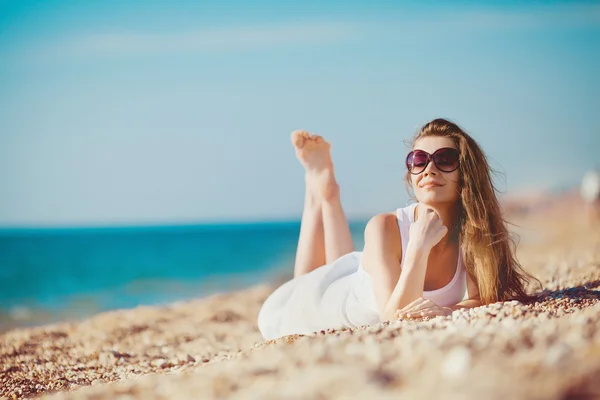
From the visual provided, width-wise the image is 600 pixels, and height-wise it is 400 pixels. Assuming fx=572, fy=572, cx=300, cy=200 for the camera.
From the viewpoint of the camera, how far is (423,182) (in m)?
3.81

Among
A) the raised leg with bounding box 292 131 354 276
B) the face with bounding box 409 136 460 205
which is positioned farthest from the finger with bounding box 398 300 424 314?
the raised leg with bounding box 292 131 354 276

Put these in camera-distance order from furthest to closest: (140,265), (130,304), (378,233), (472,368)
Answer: (140,265) < (130,304) < (378,233) < (472,368)

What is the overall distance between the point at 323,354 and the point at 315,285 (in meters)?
2.55

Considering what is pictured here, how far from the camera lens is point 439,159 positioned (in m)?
3.80

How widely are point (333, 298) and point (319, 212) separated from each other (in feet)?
3.00

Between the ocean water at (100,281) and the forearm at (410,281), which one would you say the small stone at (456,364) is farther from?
the ocean water at (100,281)

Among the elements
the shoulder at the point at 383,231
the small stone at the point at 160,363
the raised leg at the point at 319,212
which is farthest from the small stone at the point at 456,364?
the raised leg at the point at 319,212

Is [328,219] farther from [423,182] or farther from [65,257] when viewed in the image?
[65,257]

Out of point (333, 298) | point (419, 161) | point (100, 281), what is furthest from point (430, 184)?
point (100, 281)

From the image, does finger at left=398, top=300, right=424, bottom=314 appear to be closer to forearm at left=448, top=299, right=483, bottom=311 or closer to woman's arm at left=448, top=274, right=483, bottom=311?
forearm at left=448, top=299, right=483, bottom=311

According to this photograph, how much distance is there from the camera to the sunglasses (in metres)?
3.80


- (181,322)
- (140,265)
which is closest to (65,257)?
(140,265)

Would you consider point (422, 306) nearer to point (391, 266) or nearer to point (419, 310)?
point (419, 310)

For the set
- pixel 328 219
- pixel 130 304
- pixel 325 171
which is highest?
pixel 325 171
